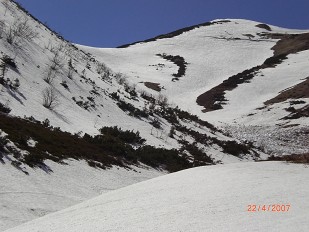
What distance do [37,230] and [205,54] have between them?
8356 cm

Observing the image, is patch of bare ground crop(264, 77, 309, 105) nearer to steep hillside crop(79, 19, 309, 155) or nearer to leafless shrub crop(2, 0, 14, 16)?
steep hillside crop(79, 19, 309, 155)

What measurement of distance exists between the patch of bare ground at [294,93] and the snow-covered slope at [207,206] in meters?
43.5

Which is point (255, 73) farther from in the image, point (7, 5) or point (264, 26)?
point (264, 26)

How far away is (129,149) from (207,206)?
1239cm

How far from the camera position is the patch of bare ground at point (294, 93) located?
163ft

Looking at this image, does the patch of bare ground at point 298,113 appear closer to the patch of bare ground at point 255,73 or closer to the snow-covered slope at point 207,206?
the patch of bare ground at point 255,73

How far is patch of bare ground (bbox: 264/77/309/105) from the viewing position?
49656 millimetres

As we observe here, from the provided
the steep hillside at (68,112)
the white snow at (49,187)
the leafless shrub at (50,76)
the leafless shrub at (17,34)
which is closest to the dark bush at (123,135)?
the steep hillside at (68,112)

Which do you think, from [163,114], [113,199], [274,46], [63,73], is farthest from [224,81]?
[113,199]

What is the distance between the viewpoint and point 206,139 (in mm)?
28406

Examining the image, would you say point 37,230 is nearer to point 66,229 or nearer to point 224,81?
point 66,229

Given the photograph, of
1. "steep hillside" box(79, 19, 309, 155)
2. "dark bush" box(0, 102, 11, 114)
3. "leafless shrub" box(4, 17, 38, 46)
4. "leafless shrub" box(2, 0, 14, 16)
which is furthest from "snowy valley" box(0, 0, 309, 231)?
"steep hillside" box(79, 19, 309, 155)

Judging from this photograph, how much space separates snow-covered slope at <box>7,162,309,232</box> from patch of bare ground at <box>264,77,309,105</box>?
4349 cm

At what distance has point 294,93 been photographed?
168 ft
